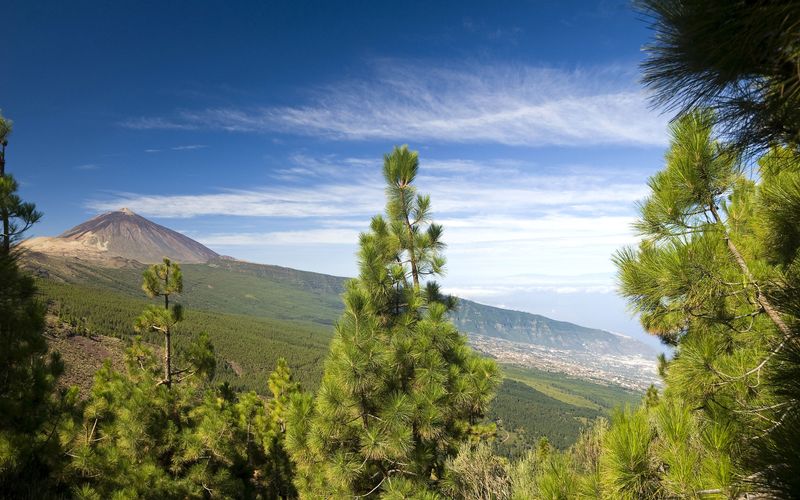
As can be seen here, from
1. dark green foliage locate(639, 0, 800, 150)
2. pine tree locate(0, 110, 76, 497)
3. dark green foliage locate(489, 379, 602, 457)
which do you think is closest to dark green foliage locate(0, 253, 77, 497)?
pine tree locate(0, 110, 76, 497)

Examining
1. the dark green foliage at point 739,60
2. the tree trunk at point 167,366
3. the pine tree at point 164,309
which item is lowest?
the tree trunk at point 167,366

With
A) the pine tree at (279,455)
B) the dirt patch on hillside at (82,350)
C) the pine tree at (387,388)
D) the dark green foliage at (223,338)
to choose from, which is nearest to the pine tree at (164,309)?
the pine tree at (387,388)

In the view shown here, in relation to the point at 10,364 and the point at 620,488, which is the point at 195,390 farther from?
the point at 620,488

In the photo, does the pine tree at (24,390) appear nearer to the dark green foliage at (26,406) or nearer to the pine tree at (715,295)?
the dark green foliage at (26,406)

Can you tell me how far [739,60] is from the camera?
164 centimetres

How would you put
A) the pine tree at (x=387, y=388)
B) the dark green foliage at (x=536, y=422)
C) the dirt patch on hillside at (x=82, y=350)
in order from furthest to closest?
the dark green foliage at (x=536, y=422), the dirt patch on hillside at (x=82, y=350), the pine tree at (x=387, y=388)

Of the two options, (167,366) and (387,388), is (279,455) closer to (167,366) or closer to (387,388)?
(167,366)

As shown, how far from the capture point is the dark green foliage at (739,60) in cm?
142

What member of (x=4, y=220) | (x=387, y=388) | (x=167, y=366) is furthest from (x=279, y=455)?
(x=4, y=220)

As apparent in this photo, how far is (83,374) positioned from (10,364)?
69.5 m

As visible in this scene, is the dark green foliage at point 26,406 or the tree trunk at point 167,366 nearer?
the dark green foliage at point 26,406

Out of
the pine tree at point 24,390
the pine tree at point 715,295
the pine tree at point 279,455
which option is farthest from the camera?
the pine tree at point 279,455

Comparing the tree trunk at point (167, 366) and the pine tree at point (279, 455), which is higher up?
the tree trunk at point (167, 366)

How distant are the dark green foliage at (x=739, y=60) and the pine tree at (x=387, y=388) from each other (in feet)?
16.1
